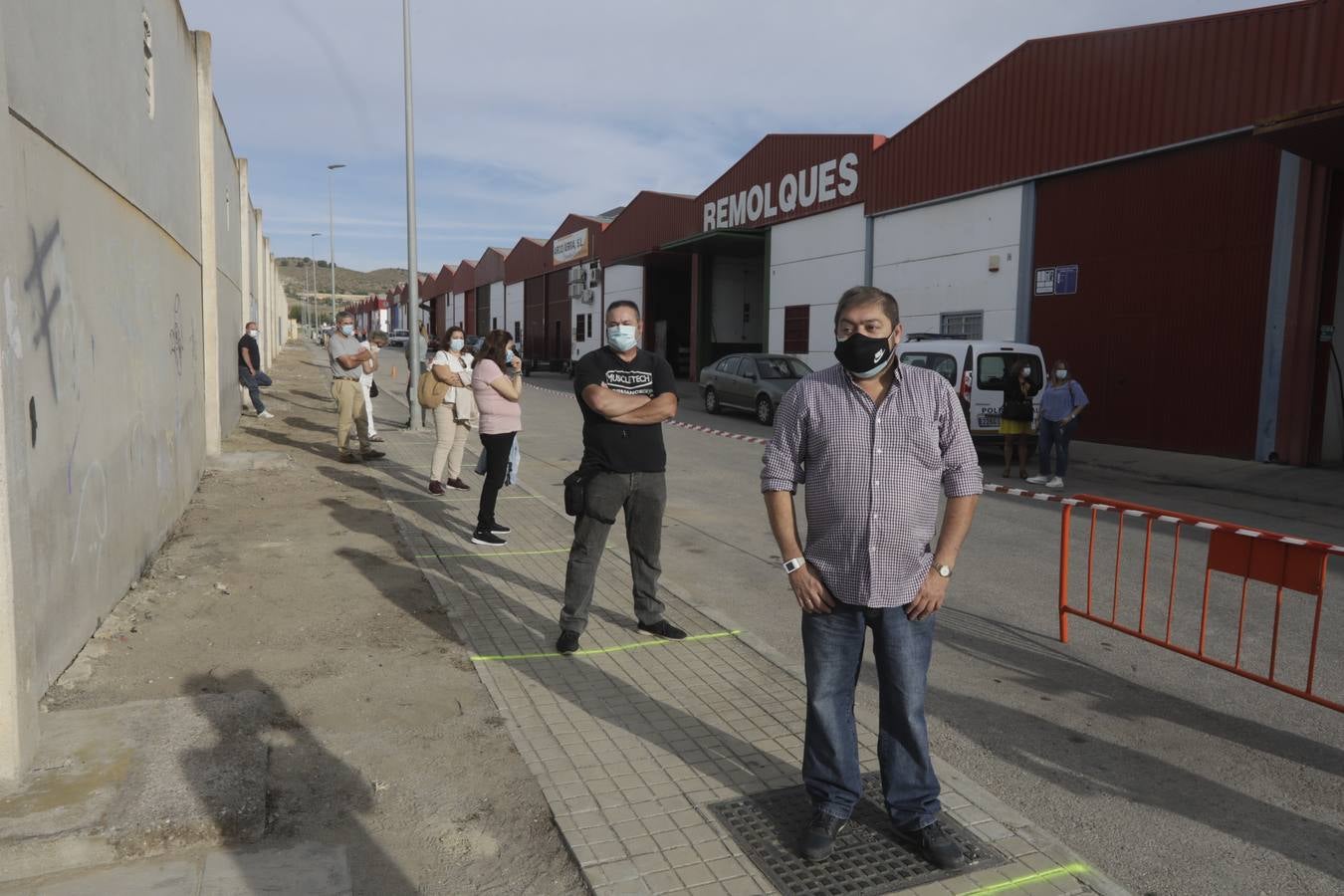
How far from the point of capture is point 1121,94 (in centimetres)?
1570

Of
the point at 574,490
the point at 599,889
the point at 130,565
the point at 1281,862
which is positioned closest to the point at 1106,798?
the point at 1281,862

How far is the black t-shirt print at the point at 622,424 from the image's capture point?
16.6 feet

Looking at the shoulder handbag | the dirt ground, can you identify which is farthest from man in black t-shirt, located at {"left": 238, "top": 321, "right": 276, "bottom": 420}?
the dirt ground

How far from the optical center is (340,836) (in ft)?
10.7

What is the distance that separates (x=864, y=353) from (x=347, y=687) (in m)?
3.09

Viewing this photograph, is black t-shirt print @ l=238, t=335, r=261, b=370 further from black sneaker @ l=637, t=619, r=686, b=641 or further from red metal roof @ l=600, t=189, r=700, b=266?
red metal roof @ l=600, t=189, r=700, b=266

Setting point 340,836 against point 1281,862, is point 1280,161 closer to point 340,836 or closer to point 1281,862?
point 1281,862

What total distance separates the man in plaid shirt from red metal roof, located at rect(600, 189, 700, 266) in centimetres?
2889

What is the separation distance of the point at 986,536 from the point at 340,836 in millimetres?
6650

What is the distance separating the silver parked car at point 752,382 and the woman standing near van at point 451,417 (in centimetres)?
989

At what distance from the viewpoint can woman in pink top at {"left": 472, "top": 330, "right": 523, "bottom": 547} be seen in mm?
7734

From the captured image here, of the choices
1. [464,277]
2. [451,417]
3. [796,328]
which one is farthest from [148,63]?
[464,277]

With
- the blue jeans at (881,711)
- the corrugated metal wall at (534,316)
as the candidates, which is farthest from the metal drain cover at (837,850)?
the corrugated metal wall at (534,316)

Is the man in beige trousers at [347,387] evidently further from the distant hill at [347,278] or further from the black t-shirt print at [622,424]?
the distant hill at [347,278]
